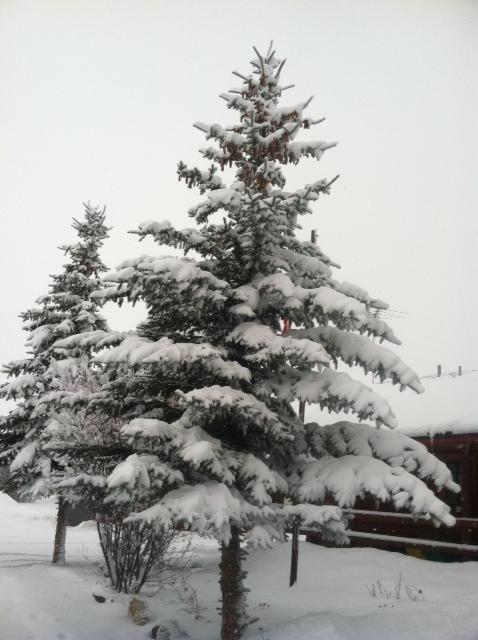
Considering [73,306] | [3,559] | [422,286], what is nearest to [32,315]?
[73,306]

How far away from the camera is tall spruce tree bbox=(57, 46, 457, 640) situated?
6.74 meters

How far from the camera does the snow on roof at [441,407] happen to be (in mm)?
14234

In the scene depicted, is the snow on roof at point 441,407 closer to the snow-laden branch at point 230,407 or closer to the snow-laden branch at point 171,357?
the snow-laden branch at point 230,407

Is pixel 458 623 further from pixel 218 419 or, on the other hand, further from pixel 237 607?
pixel 218 419

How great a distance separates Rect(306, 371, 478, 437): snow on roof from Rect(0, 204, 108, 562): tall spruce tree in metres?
7.44

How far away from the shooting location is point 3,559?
1489 cm

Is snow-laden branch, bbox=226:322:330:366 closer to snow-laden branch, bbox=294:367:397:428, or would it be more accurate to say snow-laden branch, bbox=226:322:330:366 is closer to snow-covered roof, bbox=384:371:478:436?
snow-laden branch, bbox=294:367:397:428

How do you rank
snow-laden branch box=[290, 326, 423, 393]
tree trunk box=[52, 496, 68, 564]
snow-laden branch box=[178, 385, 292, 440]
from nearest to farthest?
1. snow-laden branch box=[178, 385, 292, 440]
2. snow-laden branch box=[290, 326, 423, 393]
3. tree trunk box=[52, 496, 68, 564]

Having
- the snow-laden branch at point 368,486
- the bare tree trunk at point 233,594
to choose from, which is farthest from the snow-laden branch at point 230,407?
the bare tree trunk at point 233,594

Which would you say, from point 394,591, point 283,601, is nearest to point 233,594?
point 283,601

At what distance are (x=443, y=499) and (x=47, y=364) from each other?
12.1m

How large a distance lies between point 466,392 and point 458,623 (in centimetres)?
962

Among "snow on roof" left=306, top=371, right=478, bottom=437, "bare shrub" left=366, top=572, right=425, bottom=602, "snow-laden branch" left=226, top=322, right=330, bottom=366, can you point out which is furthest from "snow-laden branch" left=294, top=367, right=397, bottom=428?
"snow on roof" left=306, top=371, right=478, bottom=437

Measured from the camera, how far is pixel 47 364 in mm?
15969
